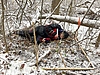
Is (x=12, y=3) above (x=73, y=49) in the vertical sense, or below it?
above

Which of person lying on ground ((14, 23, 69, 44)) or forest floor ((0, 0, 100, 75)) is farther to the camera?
person lying on ground ((14, 23, 69, 44))

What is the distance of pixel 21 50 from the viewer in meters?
4.01

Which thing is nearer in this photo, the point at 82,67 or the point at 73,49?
the point at 82,67

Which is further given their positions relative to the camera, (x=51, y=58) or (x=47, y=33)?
(x=47, y=33)

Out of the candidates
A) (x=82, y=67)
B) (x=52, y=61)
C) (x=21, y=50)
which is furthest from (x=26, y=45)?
(x=82, y=67)

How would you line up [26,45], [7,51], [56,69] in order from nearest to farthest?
[56,69], [7,51], [26,45]

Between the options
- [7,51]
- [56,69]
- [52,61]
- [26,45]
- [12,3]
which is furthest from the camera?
[12,3]

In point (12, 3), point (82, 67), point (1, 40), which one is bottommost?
point (82, 67)

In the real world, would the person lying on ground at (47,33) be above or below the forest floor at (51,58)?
above

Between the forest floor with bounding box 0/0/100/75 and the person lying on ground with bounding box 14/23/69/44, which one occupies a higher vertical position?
the person lying on ground with bounding box 14/23/69/44

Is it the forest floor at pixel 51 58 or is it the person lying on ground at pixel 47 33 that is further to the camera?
the person lying on ground at pixel 47 33

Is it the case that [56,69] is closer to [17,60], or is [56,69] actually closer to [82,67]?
[82,67]

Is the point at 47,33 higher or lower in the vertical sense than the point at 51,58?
higher

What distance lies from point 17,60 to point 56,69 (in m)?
0.99
